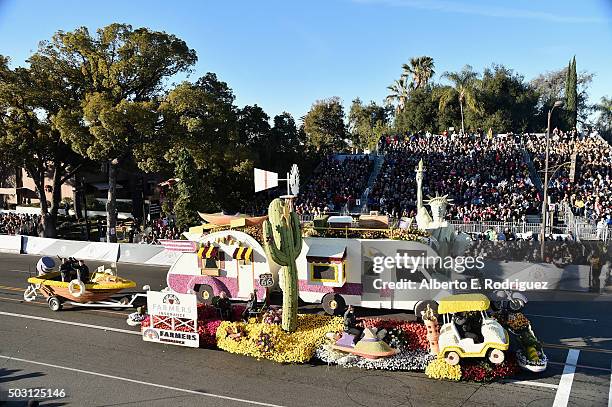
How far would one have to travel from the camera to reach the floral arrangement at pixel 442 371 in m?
11.0

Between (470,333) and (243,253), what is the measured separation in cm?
769

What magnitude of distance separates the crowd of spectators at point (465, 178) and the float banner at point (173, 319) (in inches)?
741

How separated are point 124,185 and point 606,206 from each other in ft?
144

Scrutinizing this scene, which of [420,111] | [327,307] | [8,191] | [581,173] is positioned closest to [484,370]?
[327,307]

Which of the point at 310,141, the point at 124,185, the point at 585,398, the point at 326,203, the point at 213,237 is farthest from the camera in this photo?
the point at 310,141

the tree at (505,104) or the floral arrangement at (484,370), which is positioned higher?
the tree at (505,104)

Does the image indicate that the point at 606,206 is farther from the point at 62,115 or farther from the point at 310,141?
the point at 310,141

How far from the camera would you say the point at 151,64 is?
Result: 29.1 metres

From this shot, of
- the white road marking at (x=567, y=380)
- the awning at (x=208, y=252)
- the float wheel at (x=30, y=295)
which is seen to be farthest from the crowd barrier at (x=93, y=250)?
the white road marking at (x=567, y=380)

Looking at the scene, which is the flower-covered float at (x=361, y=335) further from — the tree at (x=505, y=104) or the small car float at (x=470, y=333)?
the tree at (x=505, y=104)

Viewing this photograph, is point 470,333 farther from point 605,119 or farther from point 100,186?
point 605,119

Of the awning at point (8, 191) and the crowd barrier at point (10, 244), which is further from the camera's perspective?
the awning at point (8, 191)

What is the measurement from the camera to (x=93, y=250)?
27.2 m

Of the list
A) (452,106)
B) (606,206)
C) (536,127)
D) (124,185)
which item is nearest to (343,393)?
(606,206)
